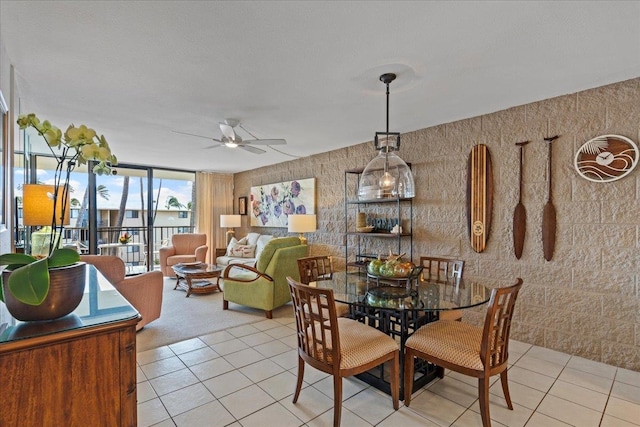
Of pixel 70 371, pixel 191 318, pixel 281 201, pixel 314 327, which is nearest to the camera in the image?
pixel 70 371

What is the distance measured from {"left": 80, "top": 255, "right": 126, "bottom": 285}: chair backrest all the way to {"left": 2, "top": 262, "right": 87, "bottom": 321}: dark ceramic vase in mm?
1916

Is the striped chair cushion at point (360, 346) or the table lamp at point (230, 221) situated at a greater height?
the table lamp at point (230, 221)

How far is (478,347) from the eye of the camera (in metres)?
1.88

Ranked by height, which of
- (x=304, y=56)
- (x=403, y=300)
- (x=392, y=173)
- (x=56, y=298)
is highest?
(x=304, y=56)

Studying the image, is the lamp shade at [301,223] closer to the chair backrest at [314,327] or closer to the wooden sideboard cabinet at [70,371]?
Answer: the chair backrest at [314,327]

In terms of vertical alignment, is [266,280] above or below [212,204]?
below

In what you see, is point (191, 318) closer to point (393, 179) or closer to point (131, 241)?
point (393, 179)

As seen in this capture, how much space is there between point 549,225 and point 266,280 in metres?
3.03

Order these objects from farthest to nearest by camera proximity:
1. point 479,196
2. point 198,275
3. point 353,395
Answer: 1. point 198,275
2. point 479,196
3. point 353,395

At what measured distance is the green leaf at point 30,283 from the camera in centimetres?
98

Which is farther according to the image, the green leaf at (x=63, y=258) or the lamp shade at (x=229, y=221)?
the lamp shade at (x=229, y=221)

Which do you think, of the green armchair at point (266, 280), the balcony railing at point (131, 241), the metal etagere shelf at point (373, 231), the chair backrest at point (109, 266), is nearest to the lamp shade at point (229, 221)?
the balcony railing at point (131, 241)

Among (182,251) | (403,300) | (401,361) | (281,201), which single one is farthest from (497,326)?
(182,251)

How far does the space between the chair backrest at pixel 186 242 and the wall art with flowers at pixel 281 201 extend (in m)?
1.18
